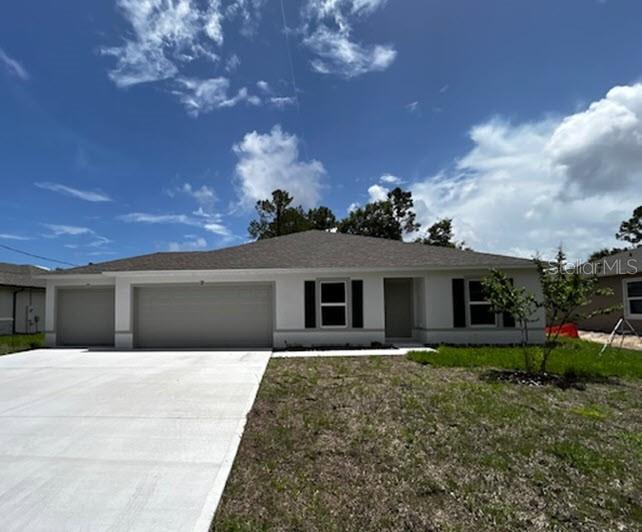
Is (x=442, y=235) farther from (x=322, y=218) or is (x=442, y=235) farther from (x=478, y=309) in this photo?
(x=478, y=309)

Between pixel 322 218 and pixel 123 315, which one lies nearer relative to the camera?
pixel 123 315

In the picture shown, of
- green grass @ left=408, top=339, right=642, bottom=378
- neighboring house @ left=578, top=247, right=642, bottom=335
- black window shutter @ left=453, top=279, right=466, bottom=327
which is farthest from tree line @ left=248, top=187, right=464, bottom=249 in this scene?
green grass @ left=408, top=339, right=642, bottom=378

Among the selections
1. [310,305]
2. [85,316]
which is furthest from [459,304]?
[85,316]

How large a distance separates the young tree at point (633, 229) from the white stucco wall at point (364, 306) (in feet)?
142

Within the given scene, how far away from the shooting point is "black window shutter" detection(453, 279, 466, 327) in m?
12.8

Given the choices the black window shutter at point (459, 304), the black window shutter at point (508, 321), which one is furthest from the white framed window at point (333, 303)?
the black window shutter at point (508, 321)

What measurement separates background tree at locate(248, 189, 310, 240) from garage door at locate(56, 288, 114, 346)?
21.0m

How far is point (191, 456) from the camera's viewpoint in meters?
3.98

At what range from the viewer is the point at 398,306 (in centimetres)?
1441

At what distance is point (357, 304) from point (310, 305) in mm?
1613

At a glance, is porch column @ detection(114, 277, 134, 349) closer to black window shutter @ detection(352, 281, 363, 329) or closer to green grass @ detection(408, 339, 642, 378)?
black window shutter @ detection(352, 281, 363, 329)

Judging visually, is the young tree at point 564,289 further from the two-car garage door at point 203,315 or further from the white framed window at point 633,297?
the white framed window at point 633,297

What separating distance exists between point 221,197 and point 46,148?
25.6 ft

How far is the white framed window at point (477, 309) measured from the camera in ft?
41.9
